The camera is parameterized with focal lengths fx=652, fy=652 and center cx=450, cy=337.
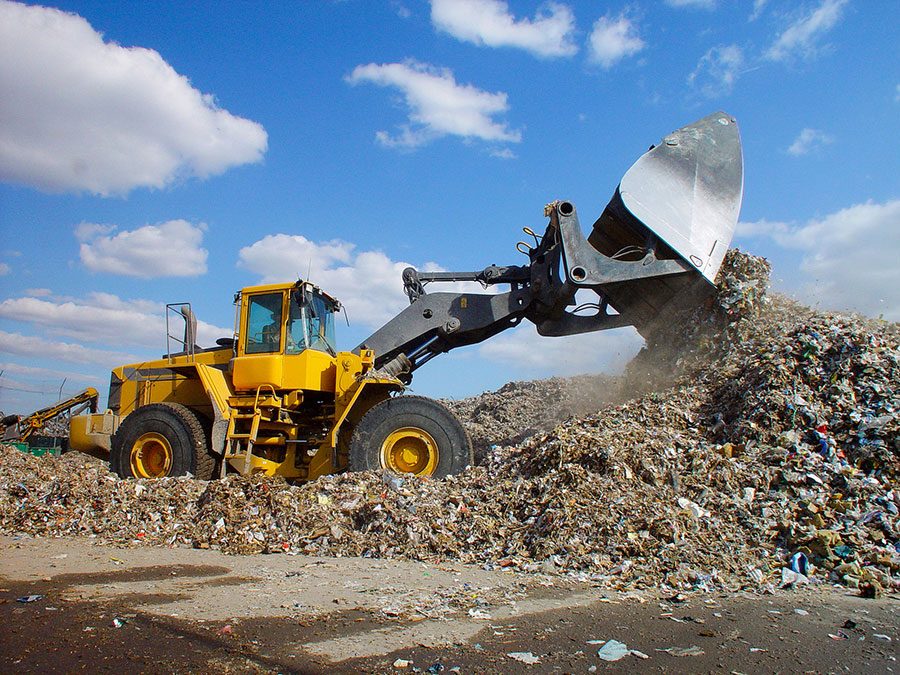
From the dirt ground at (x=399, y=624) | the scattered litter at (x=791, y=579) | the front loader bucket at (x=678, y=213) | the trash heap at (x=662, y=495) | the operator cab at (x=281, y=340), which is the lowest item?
the dirt ground at (x=399, y=624)

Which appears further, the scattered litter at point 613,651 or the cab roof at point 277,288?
the cab roof at point 277,288

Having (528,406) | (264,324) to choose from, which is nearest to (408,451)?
(264,324)

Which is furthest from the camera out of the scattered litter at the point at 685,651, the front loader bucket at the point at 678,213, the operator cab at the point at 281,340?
the operator cab at the point at 281,340

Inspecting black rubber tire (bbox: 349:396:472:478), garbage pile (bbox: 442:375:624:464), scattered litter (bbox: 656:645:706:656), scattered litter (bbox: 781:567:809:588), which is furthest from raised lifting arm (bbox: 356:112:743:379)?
scattered litter (bbox: 656:645:706:656)

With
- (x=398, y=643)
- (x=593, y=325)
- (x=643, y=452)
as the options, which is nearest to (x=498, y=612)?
(x=398, y=643)

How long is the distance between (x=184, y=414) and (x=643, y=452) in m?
5.07

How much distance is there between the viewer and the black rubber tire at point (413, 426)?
6.81 metres

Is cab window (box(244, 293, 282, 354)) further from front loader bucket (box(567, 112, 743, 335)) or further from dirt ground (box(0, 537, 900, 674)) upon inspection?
front loader bucket (box(567, 112, 743, 335))

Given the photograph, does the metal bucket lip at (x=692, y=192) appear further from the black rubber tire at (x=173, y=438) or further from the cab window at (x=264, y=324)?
the black rubber tire at (x=173, y=438)

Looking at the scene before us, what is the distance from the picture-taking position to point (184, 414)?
24.6 ft

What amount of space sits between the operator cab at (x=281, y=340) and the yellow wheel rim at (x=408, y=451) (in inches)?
50.0

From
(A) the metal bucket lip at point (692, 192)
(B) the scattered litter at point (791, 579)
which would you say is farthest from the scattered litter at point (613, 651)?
(A) the metal bucket lip at point (692, 192)

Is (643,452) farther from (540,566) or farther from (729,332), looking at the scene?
(729,332)

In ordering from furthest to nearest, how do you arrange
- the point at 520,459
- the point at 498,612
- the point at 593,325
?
the point at 593,325
the point at 520,459
the point at 498,612
